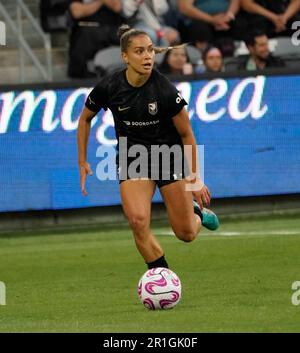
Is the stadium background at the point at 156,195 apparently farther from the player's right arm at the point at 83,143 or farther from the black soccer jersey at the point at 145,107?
the black soccer jersey at the point at 145,107

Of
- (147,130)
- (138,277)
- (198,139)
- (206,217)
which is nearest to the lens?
(147,130)

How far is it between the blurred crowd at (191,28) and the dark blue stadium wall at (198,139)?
0.85 meters

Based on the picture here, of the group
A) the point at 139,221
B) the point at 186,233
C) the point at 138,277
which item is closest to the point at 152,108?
the point at 139,221

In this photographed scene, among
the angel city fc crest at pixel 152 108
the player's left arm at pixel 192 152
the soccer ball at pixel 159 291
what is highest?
the angel city fc crest at pixel 152 108

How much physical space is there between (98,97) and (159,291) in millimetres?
1805

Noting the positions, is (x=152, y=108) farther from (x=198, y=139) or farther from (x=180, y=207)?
(x=198, y=139)

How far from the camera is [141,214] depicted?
10562 mm

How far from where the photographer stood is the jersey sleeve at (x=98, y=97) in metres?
11.0

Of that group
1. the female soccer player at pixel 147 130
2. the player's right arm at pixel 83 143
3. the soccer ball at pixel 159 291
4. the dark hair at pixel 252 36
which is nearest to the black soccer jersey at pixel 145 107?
the female soccer player at pixel 147 130

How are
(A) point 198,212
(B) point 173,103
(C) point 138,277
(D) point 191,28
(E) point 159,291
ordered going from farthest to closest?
(D) point 191,28 < (C) point 138,277 < (A) point 198,212 < (B) point 173,103 < (E) point 159,291

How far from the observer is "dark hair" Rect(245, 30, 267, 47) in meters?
19.2

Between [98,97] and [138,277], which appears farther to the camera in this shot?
[138,277]

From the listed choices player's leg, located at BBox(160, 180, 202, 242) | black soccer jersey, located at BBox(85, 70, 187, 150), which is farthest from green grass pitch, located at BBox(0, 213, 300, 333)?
black soccer jersey, located at BBox(85, 70, 187, 150)
